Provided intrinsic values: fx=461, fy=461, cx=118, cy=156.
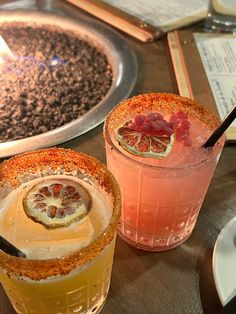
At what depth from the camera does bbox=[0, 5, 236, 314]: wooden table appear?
787 millimetres

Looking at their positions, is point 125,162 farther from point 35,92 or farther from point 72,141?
point 35,92

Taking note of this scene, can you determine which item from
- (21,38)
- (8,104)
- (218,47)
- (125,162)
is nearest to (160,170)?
(125,162)

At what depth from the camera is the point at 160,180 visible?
2.55 feet

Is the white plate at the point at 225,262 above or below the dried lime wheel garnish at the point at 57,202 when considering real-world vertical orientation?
below

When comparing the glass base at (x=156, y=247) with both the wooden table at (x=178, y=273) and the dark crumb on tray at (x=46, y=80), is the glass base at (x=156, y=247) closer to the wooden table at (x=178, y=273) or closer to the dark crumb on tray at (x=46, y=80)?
the wooden table at (x=178, y=273)

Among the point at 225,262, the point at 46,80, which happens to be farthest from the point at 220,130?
the point at 46,80

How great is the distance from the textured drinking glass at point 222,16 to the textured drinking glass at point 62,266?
3.23 ft

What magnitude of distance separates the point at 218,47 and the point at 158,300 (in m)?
→ 0.94

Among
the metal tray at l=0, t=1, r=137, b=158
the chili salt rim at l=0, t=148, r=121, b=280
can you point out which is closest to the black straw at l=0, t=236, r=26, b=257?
the chili salt rim at l=0, t=148, r=121, b=280

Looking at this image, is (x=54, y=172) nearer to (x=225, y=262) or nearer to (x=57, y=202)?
(x=57, y=202)

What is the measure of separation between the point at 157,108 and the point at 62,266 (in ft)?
1.30

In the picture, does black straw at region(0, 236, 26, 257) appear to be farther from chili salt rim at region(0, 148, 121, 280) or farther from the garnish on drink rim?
the garnish on drink rim

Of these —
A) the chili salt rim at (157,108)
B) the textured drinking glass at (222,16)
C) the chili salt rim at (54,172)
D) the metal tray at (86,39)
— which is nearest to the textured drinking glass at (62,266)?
the chili salt rim at (54,172)

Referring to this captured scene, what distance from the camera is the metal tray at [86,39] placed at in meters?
1.11
